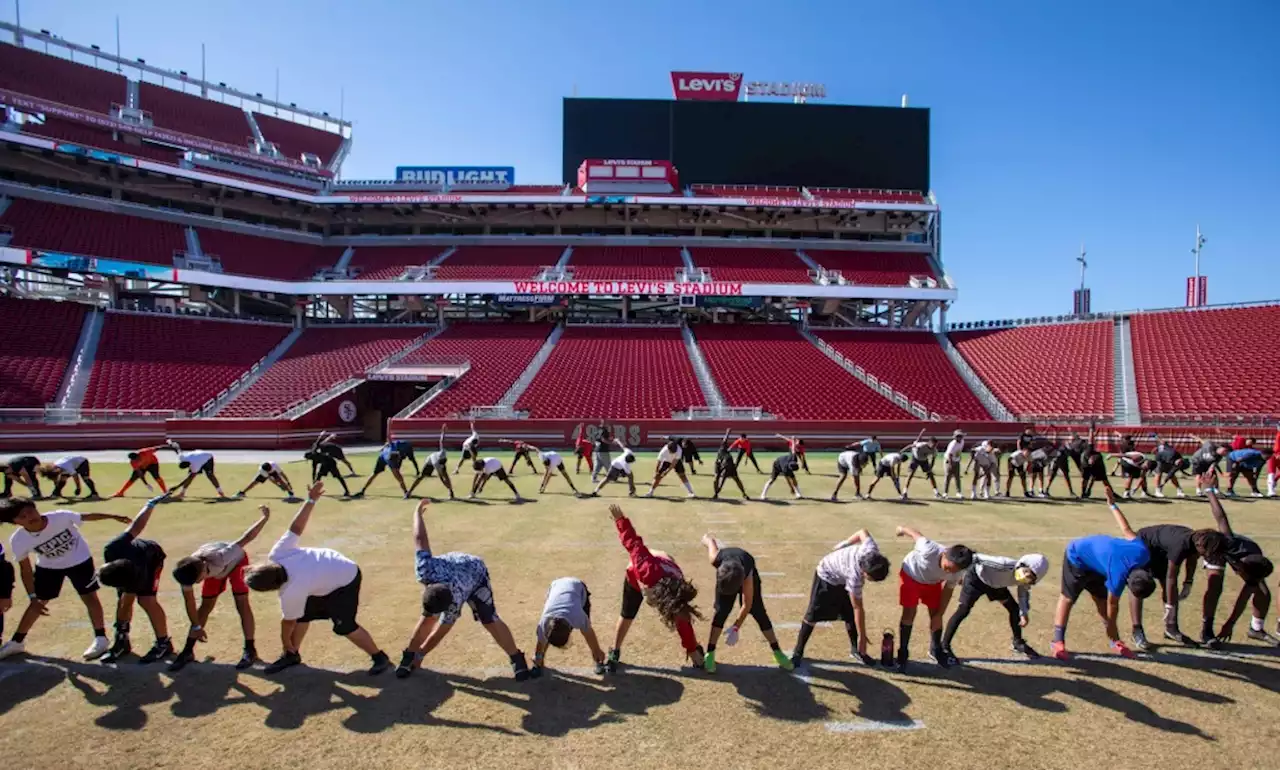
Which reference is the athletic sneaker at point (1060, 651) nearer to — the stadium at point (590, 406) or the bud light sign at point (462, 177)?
the stadium at point (590, 406)

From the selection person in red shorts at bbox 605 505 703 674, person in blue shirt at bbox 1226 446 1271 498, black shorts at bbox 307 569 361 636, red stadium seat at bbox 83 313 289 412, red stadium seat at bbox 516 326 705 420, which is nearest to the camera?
person in red shorts at bbox 605 505 703 674

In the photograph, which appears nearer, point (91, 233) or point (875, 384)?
point (875, 384)

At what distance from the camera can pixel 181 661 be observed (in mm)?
6004

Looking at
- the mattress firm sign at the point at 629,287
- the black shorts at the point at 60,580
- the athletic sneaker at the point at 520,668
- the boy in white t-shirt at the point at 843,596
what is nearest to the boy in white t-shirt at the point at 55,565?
the black shorts at the point at 60,580

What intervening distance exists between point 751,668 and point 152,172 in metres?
47.0

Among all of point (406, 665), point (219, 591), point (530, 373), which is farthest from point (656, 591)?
point (530, 373)

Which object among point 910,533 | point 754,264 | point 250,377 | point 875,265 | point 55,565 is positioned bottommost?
point 55,565

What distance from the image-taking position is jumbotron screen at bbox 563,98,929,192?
46438mm

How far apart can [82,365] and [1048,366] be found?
44971 mm

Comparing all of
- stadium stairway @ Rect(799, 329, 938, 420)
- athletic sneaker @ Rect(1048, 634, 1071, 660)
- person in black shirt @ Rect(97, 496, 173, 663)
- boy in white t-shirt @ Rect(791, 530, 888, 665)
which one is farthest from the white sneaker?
stadium stairway @ Rect(799, 329, 938, 420)

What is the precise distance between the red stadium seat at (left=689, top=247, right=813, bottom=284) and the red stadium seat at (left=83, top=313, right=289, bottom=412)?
25.8 meters

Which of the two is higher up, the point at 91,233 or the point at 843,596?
the point at 91,233

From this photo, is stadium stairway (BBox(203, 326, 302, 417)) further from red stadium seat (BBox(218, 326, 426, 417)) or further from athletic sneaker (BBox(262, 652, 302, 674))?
athletic sneaker (BBox(262, 652, 302, 674))

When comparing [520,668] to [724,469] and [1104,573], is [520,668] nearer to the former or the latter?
[1104,573]
